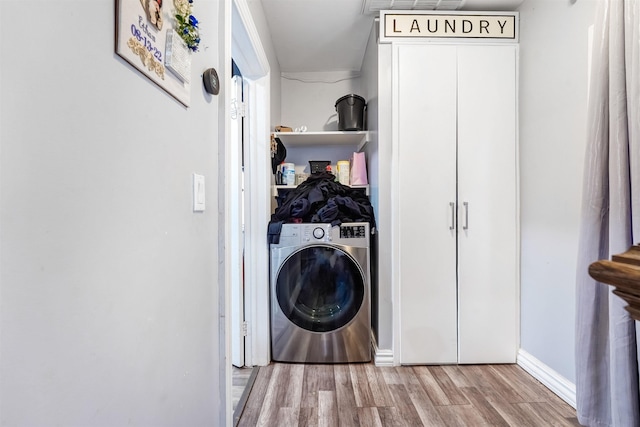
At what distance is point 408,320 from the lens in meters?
1.92

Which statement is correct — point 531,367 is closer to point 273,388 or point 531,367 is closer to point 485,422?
point 485,422

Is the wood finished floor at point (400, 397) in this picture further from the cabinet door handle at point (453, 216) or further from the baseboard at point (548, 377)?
the cabinet door handle at point (453, 216)

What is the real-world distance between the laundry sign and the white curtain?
0.78m

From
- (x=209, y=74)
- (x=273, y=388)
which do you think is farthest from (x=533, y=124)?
(x=273, y=388)

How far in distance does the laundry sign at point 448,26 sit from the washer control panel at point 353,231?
49.9 inches

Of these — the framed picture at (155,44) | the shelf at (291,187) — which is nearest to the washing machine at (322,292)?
the shelf at (291,187)

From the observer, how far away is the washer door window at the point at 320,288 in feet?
6.32

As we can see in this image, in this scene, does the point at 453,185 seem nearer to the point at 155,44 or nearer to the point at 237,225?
the point at 237,225

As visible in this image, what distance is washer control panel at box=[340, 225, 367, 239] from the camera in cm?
193

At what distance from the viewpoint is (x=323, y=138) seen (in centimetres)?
240

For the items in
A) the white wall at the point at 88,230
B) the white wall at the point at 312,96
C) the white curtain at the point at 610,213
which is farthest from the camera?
the white wall at the point at 312,96

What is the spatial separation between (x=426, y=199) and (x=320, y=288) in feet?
3.05

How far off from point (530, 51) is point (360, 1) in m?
1.13

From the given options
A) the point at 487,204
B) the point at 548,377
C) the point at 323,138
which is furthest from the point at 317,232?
the point at 548,377
